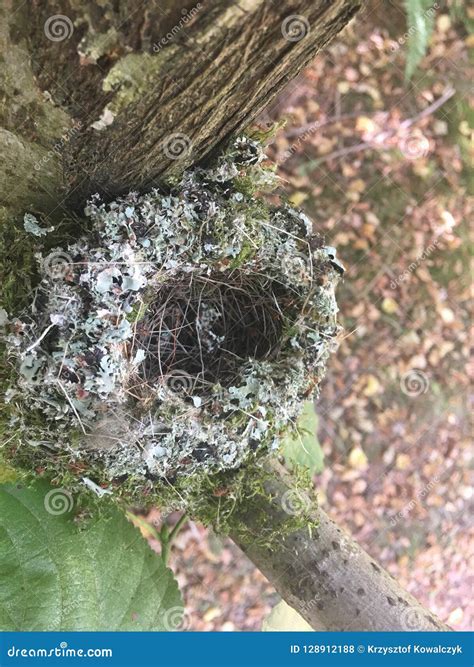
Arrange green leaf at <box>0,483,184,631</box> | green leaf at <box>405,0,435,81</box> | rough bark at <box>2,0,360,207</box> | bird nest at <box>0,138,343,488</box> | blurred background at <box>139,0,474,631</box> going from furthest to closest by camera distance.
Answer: blurred background at <box>139,0,474,631</box>, green leaf at <box>405,0,435,81</box>, green leaf at <box>0,483,184,631</box>, bird nest at <box>0,138,343,488</box>, rough bark at <box>2,0,360,207</box>

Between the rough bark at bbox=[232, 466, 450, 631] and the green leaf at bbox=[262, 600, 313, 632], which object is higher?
the rough bark at bbox=[232, 466, 450, 631]

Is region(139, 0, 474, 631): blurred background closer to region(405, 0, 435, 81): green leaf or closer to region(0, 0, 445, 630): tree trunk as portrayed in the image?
region(405, 0, 435, 81): green leaf

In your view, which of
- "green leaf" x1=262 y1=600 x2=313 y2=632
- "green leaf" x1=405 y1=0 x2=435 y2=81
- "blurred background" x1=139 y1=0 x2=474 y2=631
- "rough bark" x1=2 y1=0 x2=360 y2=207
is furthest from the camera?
"blurred background" x1=139 y1=0 x2=474 y2=631

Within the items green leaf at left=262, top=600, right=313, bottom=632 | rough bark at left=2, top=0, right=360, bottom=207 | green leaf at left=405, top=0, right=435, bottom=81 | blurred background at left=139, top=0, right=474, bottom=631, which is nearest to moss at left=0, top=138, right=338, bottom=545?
rough bark at left=2, top=0, right=360, bottom=207

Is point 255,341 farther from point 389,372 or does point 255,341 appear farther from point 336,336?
point 389,372

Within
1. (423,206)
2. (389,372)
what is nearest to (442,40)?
(423,206)

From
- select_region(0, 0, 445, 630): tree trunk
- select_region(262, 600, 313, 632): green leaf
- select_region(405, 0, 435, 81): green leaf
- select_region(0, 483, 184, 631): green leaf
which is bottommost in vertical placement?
select_region(0, 483, 184, 631): green leaf

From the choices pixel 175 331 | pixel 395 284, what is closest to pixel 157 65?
pixel 175 331

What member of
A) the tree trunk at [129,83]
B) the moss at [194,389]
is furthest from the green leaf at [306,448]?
the tree trunk at [129,83]
